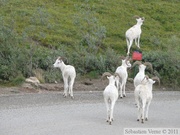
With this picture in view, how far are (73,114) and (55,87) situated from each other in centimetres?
692

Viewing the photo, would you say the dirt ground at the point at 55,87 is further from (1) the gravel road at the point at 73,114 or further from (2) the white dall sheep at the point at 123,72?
(2) the white dall sheep at the point at 123,72

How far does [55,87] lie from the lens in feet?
87.2

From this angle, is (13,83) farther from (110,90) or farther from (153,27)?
(153,27)

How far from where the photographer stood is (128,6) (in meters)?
44.1

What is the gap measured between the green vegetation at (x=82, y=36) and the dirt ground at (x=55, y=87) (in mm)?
783

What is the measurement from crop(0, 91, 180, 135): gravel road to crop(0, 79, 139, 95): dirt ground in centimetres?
104

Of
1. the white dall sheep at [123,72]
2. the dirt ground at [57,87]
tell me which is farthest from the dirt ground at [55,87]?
the white dall sheep at [123,72]

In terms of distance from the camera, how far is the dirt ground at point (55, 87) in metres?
25.1

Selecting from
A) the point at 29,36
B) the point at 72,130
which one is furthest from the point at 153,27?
the point at 72,130

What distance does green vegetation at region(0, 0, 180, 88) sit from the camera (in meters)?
28.6

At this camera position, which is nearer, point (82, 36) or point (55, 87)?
point (55, 87)

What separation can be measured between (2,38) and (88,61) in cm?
501

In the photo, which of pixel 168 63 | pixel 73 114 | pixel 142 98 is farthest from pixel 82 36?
pixel 142 98

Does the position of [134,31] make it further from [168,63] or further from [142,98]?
[142,98]
